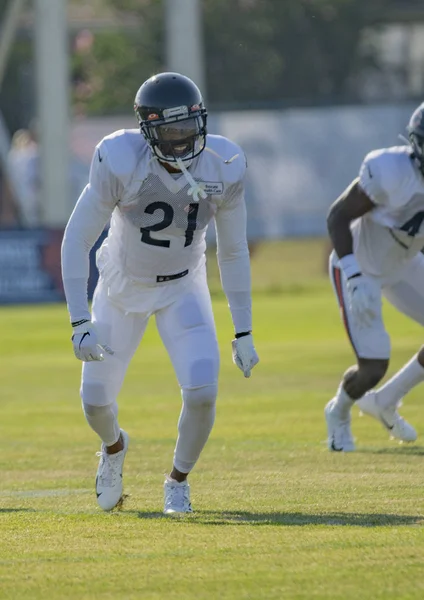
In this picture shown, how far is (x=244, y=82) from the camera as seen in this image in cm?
3891

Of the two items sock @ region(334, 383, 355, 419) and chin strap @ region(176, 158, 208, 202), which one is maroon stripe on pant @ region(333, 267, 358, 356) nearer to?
sock @ region(334, 383, 355, 419)

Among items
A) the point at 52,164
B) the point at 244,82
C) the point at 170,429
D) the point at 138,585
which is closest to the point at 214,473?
the point at 170,429

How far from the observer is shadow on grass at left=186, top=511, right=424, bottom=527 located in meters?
6.26

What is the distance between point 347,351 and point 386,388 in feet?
20.9

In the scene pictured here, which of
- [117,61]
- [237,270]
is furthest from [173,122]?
[117,61]

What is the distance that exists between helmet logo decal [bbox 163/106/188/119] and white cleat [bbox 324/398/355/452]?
2.87 meters

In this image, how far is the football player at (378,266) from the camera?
8586mm

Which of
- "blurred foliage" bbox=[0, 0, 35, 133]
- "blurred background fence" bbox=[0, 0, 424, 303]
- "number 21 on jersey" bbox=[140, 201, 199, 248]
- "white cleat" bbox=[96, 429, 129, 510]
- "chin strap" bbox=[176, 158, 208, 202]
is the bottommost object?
"blurred foliage" bbox=[0, 0, 35, 133]

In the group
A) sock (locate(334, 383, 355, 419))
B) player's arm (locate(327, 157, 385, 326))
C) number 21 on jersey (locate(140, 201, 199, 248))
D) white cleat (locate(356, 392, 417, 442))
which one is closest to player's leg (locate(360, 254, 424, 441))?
white cleat (locate(356, 392, 417, 442))

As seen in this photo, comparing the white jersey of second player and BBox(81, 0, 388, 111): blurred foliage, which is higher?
the white jersey of second player

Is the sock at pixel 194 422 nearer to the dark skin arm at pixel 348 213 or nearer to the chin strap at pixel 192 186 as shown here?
the chin strap at pixel 192 186

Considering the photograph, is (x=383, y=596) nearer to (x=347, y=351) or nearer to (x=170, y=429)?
(x=170, y=429)

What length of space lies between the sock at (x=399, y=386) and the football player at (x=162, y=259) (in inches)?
90.4

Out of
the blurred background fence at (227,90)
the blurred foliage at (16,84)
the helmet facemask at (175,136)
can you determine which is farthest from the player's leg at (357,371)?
the blurred foliage at (16,84)
